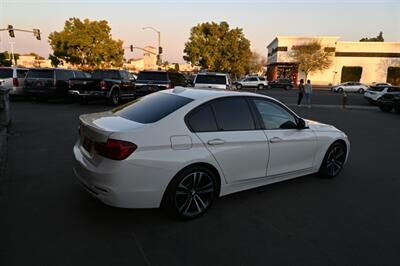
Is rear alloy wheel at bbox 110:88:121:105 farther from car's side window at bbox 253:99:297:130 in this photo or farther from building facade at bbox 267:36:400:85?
building facade at bbox 267:36:400:85

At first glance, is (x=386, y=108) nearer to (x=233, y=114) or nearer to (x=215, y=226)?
(x=233, y=114)

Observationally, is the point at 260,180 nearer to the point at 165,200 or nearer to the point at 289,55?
the point at 165,200

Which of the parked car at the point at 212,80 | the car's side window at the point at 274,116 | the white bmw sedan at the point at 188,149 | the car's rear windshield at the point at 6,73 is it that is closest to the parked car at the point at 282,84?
the parked car at the point at 212,80

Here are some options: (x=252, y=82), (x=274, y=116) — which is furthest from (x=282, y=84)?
(x=274, y=116)

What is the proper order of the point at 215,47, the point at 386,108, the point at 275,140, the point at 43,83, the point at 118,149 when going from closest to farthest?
the point at 118,149, the point at 275,140, the point at 43,83, the point at 386,108, the point at 215,47

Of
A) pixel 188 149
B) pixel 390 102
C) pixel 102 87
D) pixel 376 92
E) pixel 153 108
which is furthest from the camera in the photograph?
pixel 376 92

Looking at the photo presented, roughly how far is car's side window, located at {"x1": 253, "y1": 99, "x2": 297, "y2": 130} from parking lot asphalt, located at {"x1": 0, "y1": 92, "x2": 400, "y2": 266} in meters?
1.09

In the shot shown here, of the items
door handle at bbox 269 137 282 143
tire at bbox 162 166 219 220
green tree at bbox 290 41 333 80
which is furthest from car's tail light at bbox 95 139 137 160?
green tree at bbox 290 41 333 80

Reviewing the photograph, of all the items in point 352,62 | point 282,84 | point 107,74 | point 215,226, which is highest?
point 352,62

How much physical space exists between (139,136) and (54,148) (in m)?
4.34

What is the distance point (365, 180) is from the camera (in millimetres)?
5340

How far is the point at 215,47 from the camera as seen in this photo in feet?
163

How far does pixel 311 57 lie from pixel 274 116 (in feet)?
191

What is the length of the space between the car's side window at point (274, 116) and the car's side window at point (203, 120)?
0.87 metres
